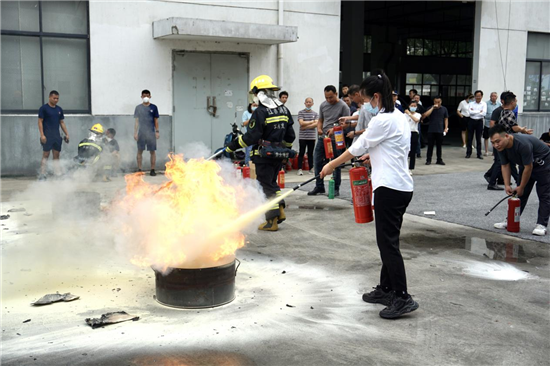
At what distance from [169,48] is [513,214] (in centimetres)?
992

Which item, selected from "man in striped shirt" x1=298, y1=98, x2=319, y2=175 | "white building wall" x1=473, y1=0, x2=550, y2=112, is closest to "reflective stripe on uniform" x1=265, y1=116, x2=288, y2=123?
"man in striped shirt" x1=298, y1=98, x2=319, y2=175

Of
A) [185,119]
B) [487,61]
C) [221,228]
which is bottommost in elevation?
[221,228]

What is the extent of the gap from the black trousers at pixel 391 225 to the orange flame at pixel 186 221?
1.42 m

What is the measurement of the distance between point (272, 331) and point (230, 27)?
→ 1085cm

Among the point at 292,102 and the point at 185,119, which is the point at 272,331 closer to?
the point at 185,119

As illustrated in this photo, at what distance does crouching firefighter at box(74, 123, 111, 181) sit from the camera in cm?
1160

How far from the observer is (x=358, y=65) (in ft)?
80.9

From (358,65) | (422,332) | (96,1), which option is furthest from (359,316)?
(358,65)

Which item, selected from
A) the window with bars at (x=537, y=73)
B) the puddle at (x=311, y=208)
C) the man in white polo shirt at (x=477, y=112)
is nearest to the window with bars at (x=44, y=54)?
the puddle at (x=311, y=208)

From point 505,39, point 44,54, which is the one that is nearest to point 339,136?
point 44,54

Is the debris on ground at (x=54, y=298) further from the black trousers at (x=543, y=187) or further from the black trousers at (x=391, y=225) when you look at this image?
the black trousers at (x=543, y=187)

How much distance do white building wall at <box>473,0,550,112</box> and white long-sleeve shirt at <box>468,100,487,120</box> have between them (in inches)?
95.1

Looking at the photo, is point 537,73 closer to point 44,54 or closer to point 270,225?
point 270,225

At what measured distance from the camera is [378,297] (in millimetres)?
5164
